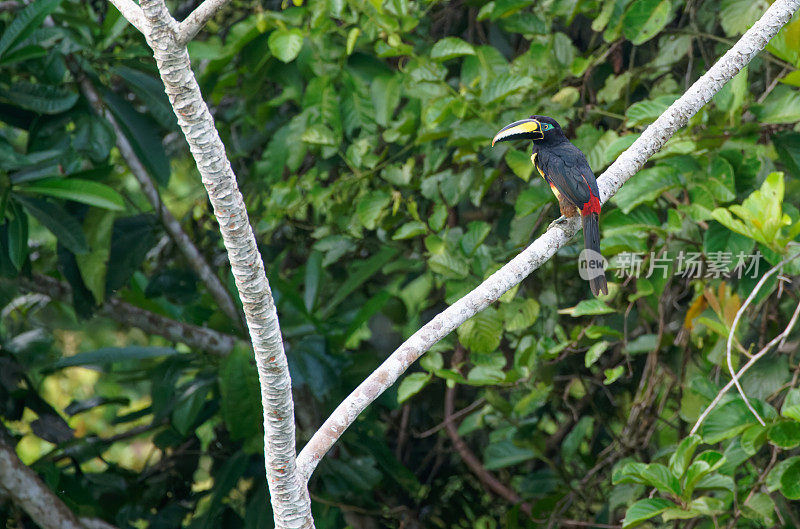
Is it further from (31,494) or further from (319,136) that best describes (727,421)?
(31,494)

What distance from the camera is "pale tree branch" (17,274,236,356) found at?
3049 millimetres

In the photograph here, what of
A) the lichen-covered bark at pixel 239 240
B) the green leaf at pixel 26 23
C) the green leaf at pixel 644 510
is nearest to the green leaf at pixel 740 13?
the green leaf at pixel 644 510

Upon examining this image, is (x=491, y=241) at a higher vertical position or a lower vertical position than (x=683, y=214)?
lower

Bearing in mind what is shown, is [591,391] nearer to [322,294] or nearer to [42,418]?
[322,294]

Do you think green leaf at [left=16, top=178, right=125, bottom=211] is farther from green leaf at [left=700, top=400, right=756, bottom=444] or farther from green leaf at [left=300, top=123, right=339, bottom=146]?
green leaf at [left=700, top=400, right=756, bottom=444]

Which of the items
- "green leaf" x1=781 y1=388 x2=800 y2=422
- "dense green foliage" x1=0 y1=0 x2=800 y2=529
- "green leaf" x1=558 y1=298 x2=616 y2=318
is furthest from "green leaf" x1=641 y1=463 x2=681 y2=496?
"green leaf" x1=558 y1=298 x2=616 y2=318

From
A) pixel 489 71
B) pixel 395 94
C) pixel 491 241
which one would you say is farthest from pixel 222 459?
pixel 489 71

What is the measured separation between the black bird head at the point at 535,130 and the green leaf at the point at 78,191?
3.93 ft

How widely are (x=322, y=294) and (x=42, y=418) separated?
1152 millimetres

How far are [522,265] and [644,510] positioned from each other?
2.61ft

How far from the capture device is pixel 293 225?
3.32 metres

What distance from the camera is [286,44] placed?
2.61m

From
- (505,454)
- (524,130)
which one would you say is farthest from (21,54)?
(505,454)

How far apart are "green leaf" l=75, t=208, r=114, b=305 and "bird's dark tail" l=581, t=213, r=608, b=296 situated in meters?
1.62
